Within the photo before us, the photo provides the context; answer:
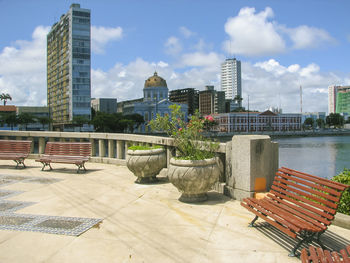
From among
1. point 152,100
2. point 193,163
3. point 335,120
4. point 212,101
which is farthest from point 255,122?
point 193,163

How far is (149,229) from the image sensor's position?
14.5 ft

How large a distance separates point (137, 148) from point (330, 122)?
583 ft

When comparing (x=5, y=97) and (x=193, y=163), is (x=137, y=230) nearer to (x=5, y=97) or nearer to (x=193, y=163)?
(x=193, y=163)

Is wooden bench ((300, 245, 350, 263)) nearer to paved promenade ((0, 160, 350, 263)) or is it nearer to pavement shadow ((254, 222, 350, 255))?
paved promenade ((0, 160, 350, 263))

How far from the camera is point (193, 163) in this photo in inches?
220

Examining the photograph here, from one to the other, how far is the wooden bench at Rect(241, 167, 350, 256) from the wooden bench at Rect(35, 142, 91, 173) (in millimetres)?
6058

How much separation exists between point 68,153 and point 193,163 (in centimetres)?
530

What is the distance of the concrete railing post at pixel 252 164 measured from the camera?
562cm

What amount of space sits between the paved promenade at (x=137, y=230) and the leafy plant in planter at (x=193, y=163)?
0.30m

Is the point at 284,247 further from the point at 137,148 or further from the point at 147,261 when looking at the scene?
the point at 137,148

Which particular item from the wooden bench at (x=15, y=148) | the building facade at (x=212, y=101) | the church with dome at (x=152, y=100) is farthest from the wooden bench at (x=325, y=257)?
the building facade at (x=212, y=101)

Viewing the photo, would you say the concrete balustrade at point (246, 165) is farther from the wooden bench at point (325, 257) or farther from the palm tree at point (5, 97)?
the palm tree at point (5, 97)

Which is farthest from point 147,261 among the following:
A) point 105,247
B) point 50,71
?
point 50,71

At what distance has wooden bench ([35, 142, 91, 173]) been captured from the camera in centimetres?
896
